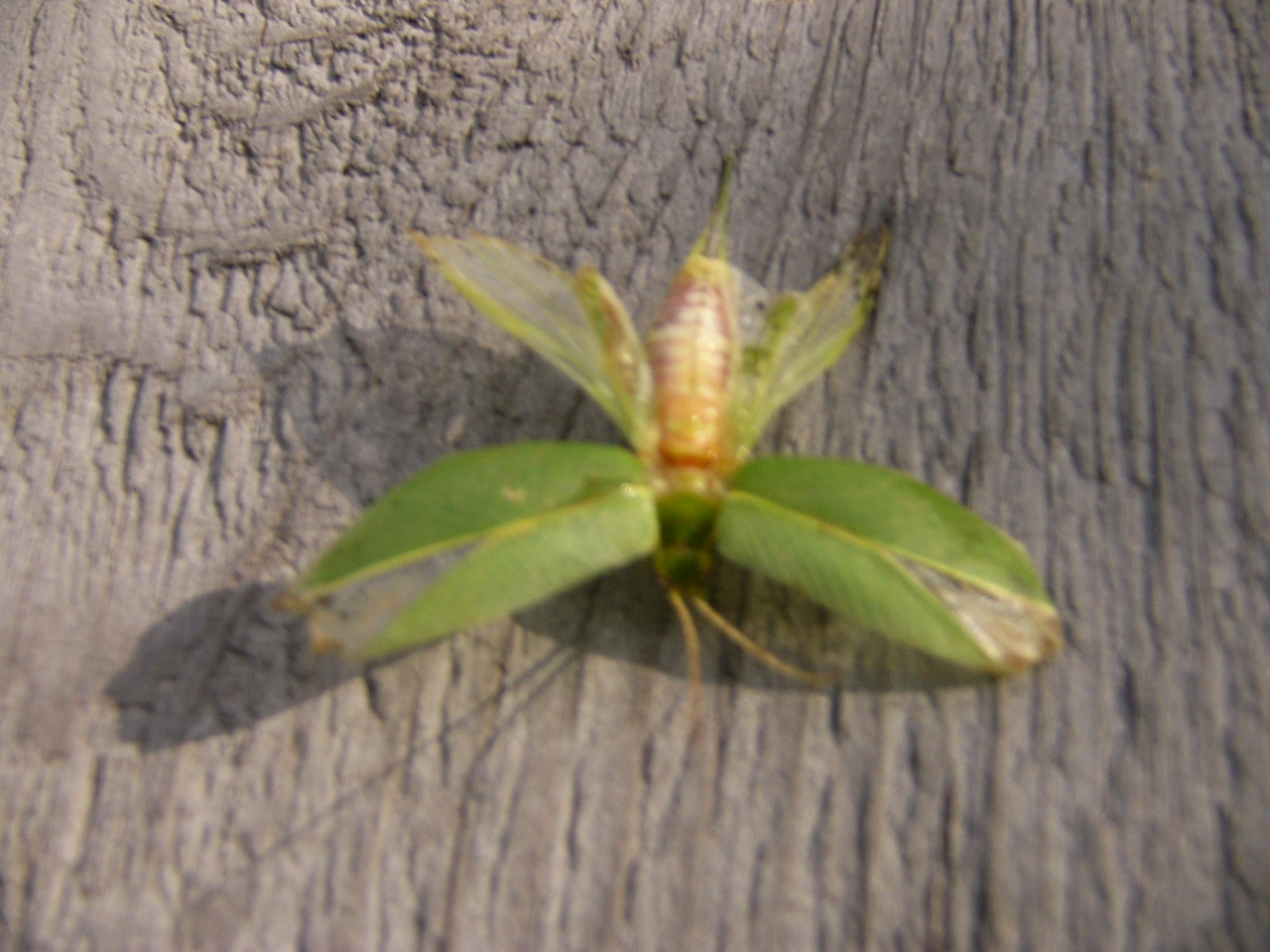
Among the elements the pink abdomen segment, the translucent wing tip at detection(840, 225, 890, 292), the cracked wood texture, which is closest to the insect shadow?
the cracked wood texture

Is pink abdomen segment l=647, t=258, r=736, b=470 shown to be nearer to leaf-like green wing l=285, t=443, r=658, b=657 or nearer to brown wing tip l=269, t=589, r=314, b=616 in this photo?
leaf-like green wing l=285, t=443, r=658, b=657

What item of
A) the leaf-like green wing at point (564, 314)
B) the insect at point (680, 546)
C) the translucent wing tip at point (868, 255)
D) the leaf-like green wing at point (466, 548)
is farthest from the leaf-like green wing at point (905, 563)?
the translucent wing tip at point (868, 255)

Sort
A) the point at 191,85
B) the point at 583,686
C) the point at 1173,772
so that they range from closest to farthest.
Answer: the point at 1173,772, the point at 583,686, the point at 191,85

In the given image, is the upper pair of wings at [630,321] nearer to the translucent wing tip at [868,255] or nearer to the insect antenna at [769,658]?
the translucent wing tip at [868,255]

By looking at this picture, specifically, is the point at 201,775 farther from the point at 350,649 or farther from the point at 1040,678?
the point at 1040,678

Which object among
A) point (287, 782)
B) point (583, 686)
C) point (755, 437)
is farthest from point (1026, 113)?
point (287, 782)
